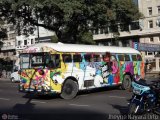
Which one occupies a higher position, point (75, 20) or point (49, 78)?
point (75, 20)

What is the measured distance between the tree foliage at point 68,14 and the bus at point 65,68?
912 cm

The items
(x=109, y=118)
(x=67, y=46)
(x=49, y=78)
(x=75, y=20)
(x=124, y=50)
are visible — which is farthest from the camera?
(x=75, y=20)

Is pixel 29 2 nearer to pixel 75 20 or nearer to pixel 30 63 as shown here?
pixel 75 20

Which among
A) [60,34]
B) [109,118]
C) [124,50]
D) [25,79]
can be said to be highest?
[60,34]

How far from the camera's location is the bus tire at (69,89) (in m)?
16.4

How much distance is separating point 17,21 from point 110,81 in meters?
17.6

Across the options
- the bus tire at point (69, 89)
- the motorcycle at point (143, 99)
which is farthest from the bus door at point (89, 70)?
the motorcycle at point (143, 99)

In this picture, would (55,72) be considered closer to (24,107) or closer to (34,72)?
(34,72)

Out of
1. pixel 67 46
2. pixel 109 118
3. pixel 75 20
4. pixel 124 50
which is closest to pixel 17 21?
pixel 75 20

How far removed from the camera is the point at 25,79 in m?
16.5

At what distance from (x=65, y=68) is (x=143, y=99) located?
6.09m

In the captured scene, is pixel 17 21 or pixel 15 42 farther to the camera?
pixel 15 42

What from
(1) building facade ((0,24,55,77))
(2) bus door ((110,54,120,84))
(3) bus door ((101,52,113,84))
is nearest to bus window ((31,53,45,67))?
(3) bus door ((101,52,113,84))

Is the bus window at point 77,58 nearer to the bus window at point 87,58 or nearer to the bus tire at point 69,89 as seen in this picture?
the bus window at point 87,58
